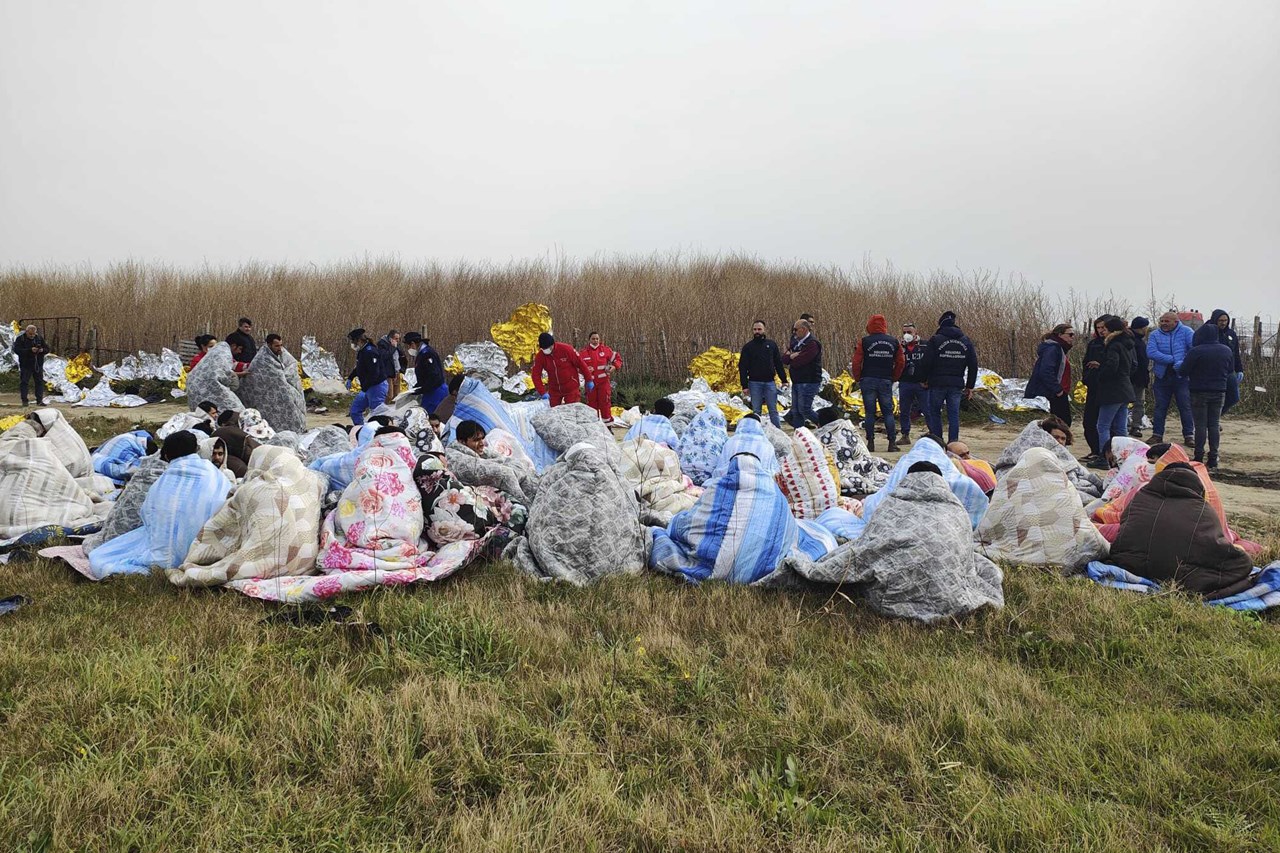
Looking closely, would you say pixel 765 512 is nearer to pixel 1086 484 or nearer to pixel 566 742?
pixel 566 742

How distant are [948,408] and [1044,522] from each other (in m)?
Result: 4.63

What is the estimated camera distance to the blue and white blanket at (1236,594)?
3.99 meters

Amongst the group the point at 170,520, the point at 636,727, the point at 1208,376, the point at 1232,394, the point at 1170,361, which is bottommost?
the point at 636,727

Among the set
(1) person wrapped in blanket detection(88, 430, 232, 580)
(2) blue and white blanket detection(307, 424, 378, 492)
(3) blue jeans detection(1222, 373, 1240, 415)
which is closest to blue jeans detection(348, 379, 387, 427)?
(2) blue and white blanket detection(307, 424, 378, 492)

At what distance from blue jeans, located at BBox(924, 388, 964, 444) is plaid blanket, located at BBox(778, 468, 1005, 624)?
5114 mm

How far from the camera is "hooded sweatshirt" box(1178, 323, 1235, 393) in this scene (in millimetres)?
7965

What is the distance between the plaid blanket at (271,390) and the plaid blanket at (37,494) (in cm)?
345

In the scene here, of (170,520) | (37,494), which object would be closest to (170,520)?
(170,520)

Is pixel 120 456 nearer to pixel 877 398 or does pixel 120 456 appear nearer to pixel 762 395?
pixel 762 395

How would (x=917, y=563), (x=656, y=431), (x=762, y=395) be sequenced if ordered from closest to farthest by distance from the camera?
(x=917, y=563), (x=656, y=431), (x=762, y=395)

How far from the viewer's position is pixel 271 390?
9320 mm

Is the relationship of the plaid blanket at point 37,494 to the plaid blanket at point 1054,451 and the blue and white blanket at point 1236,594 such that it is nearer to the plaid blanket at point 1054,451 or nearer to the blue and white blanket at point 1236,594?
the blue and white blanket at point 1236,594

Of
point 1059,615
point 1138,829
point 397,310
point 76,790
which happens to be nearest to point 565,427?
point 1059,615

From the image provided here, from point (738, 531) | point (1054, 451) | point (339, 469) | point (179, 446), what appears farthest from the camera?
point (1054, 451)
